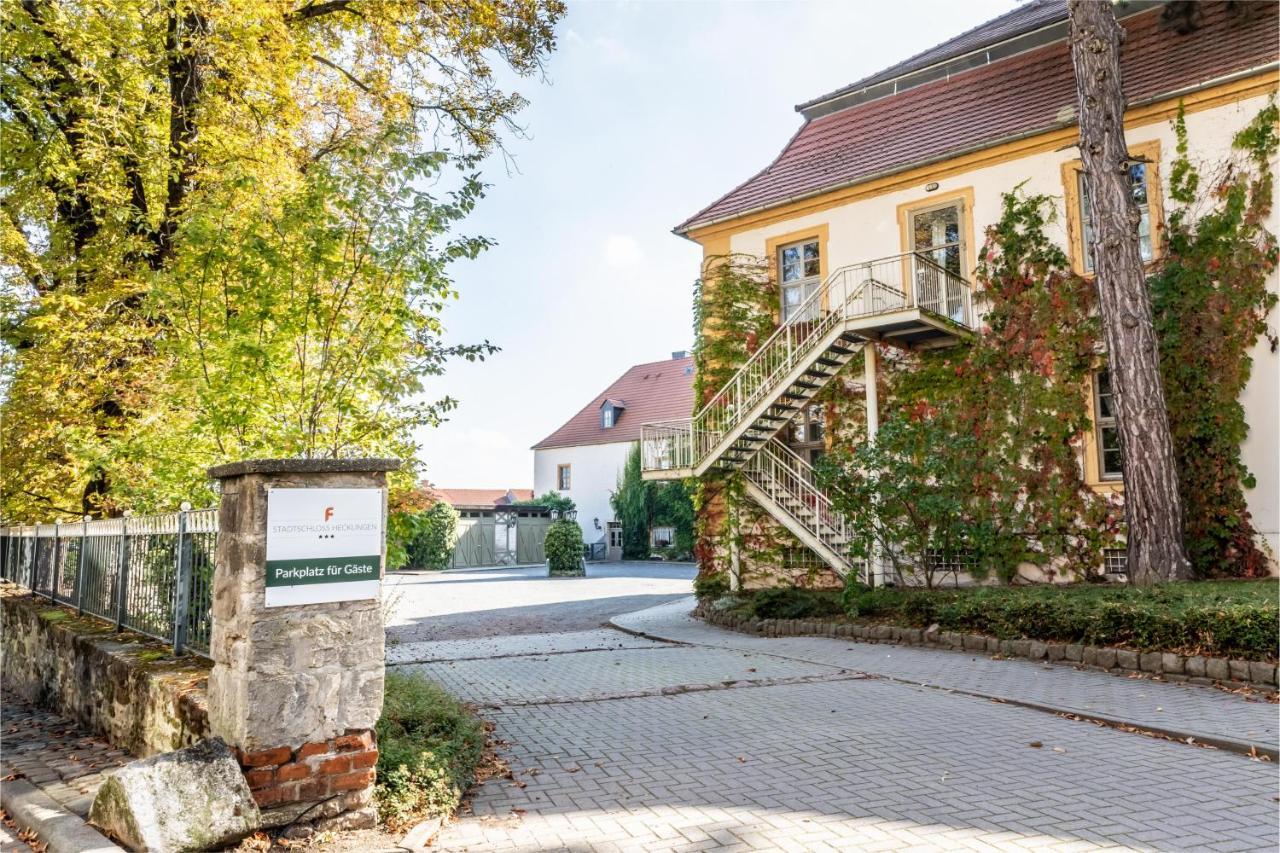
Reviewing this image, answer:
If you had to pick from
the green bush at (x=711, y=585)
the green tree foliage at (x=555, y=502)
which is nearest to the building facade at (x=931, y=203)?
the green bush at (x=711, y=585)

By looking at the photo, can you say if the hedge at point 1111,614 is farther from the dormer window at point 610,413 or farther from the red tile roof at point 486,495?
the red tile roof at point 486,495

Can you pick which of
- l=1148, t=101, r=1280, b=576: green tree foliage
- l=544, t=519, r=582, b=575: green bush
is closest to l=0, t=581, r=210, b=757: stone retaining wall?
l=1148, t=101, r=1280, b=576: green tree foliage

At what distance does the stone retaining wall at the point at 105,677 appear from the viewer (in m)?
5.11

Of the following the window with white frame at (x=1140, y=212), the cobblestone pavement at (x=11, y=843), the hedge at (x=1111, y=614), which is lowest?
the cobblestone pavement at (x=11, y=843)

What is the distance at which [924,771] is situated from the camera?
5.19 meters

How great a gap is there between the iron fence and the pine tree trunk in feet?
33.5

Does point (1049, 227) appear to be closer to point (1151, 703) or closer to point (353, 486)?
point (1151, 703)

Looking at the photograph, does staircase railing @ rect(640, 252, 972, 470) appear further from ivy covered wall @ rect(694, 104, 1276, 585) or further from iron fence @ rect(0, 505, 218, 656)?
iron fence @ rect(0, 505, 218, 656)

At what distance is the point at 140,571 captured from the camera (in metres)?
7.00

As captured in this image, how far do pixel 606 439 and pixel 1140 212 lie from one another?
2891cm

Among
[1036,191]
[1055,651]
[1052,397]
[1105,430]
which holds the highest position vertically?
[1036,191]

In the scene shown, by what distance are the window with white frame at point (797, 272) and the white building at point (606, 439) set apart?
20.8 m

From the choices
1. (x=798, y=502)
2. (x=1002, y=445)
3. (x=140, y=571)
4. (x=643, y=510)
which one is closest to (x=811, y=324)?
(x=798, y=502)

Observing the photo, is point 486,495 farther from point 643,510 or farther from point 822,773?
point 822,773
